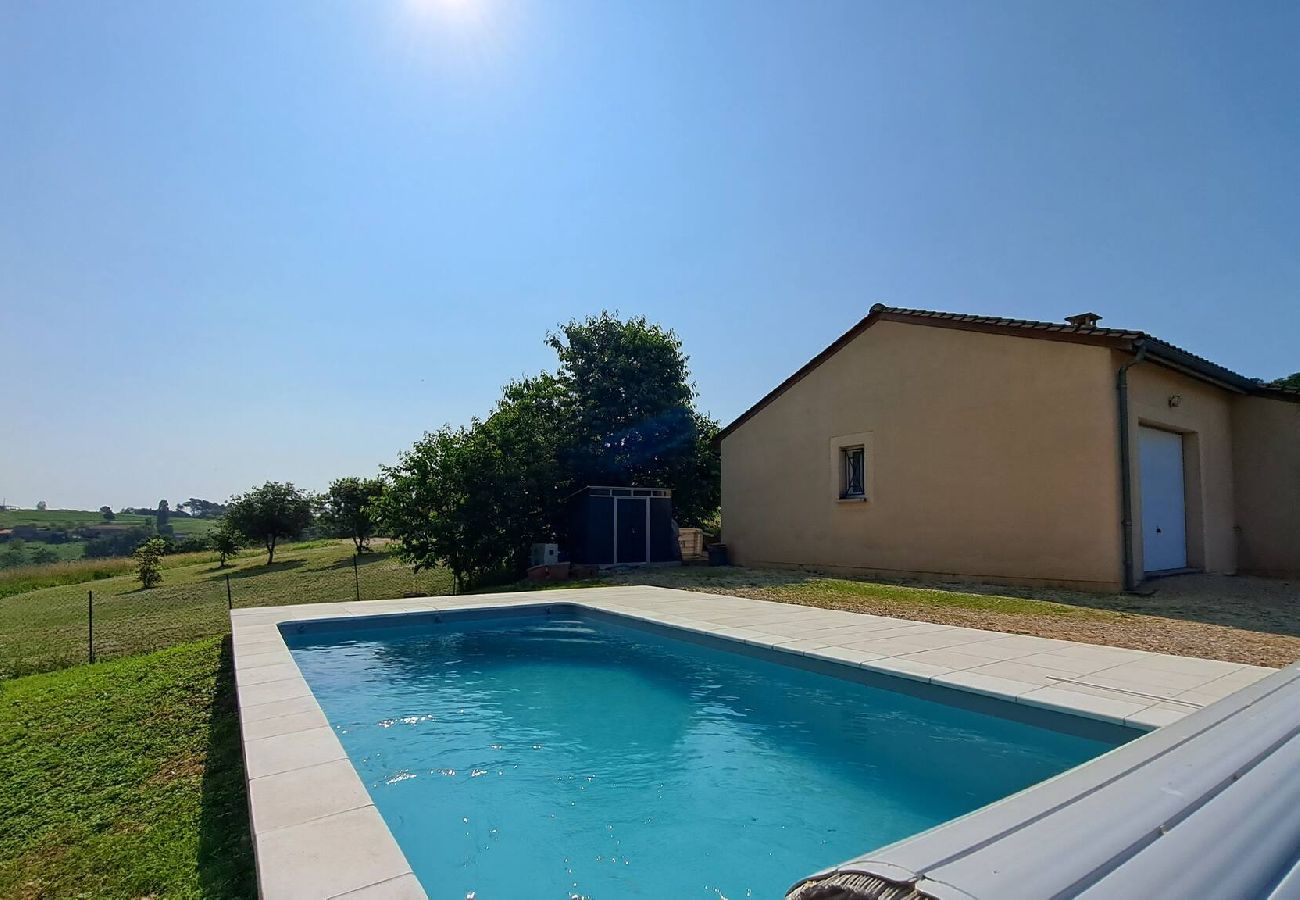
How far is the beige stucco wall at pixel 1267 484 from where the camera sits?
12.6 m

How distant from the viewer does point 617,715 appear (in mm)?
6398

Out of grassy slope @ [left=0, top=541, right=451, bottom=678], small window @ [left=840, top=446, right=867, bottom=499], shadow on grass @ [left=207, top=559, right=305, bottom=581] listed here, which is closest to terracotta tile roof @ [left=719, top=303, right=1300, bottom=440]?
small window @ [left=840, top=446, right=867, bottom=499]

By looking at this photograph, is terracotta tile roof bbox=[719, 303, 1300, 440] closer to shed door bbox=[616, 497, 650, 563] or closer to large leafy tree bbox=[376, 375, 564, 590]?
shed door bbox=[616, 497, 650, 563]

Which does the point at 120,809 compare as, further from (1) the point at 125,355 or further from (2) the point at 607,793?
(1) the point at 125,355

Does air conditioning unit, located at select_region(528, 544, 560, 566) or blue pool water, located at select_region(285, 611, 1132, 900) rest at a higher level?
air conditioning unit, located at select_region(528, 544, 560, 566)

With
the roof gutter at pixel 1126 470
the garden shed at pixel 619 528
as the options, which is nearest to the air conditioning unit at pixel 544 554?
the garden shed at pixel 619 528

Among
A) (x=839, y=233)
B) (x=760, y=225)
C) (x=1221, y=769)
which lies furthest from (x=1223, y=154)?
(x=1221, y=769)

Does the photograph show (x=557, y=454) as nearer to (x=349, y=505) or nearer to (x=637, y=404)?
(x=637, y=404)

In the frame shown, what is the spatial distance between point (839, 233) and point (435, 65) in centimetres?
805

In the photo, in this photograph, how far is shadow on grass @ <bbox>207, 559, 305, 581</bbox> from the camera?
25969 mm

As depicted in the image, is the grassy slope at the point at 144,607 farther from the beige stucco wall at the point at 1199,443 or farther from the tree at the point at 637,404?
the beige stucco wall at the point at 1199,443

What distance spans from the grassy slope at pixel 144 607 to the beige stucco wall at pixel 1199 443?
15.1 m

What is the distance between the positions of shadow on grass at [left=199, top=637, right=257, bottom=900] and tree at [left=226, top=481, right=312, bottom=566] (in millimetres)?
31611

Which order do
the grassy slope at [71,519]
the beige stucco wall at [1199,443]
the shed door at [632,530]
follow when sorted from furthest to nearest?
the grassy slope at [71,519], the shed door at [632,530], the beige stucco wall at [1199,443]
